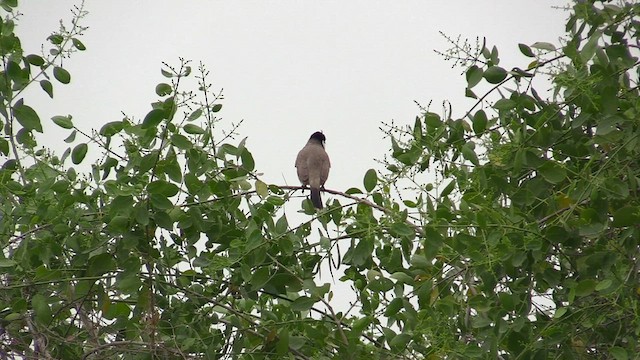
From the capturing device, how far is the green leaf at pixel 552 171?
146 inches

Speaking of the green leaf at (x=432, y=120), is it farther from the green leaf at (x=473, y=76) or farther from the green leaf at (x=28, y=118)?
the green leaf at (x=28, y=118)

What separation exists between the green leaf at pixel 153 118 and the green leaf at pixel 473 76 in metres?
1.26

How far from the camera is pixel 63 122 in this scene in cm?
430

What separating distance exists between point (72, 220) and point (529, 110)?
1.99 meters

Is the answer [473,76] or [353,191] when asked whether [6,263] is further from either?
[473,76]

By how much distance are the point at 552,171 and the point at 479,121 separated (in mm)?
502

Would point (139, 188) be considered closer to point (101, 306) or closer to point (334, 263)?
point (101, 306)

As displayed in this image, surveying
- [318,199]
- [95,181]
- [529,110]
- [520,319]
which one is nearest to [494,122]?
[529,110]

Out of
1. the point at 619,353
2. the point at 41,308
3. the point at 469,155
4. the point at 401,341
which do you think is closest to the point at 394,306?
the point at 401,341

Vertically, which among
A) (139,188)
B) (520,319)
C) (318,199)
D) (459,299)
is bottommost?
(520,319)

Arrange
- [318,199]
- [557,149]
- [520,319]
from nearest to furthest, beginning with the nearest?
[520,319] < [557,149] < [318,199]

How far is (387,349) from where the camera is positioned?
4293 millimetres

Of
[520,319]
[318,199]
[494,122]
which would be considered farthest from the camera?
[318,199]

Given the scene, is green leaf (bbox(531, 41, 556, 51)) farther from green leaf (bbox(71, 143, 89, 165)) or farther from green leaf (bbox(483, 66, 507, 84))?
green leaf (bbox(71, 143, 89, 165))
